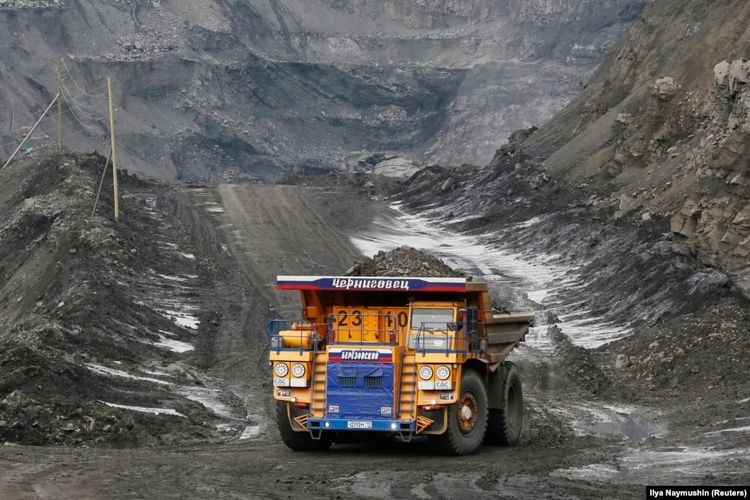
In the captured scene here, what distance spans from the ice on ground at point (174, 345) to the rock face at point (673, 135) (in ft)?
44.8

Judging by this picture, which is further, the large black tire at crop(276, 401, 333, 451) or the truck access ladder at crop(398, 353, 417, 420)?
the large black tire at crop(276, 401, 333, 451)

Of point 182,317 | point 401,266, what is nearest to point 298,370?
point 401,266

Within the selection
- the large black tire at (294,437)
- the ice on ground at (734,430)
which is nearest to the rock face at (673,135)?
the ice on ground at (734,430)

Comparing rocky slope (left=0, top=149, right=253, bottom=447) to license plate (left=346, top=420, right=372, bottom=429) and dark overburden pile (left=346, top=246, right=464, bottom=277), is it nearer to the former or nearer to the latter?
license plate (left=346, top=420, right=372, bottom=429)

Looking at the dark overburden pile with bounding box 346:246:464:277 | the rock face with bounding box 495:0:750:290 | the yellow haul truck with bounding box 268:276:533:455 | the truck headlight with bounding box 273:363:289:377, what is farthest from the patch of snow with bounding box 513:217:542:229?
the truck headlight with bounding box 273:363:289:377

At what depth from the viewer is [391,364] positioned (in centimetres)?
1627

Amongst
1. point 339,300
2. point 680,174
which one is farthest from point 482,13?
point 339,300

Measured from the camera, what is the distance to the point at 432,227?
6594 centimetres

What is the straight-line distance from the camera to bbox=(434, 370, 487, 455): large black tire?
16469mm

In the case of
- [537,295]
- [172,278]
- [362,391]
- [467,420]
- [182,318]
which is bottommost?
[467,420]

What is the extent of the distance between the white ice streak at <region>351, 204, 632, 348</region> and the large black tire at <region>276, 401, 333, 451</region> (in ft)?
54.2

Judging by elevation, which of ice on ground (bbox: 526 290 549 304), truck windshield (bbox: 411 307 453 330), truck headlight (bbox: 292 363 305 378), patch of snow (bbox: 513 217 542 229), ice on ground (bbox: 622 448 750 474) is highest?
patch of snow (bbox: 513 217 542 229)

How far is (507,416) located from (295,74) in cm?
12720

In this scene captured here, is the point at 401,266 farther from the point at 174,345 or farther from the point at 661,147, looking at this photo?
the point at 661,147
